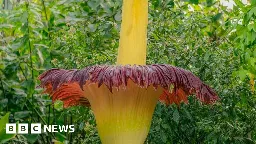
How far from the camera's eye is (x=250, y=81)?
2178mm

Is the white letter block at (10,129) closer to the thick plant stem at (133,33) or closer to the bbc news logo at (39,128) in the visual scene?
the bbc news logo at (39,128)

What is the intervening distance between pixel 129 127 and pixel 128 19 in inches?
13.2

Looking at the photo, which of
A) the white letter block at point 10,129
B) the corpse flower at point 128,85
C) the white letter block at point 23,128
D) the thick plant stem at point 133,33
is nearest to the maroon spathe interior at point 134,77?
the corpse flower at point 128,85

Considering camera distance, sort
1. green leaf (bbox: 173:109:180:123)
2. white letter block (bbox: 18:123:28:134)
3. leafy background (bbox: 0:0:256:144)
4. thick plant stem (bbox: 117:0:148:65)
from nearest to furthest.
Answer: thick plant stem (bbox: 117:0:148:65) → green leaf (bbox: 173:109:180:123) → leafy background (bbox: 0:0:256:144) → white letter block (bbox: 18:123:28:134)

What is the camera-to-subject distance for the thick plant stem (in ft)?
4.79

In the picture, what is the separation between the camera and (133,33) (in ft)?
4.82

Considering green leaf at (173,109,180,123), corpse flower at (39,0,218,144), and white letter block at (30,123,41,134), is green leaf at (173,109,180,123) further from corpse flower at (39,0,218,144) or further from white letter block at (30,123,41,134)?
white letter block at (30,123,41,134)

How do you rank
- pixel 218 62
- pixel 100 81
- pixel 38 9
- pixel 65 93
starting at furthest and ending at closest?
1. pixel 38 9
2. pixel 218 62
3. pixel 65 93
4. pixel 100 81

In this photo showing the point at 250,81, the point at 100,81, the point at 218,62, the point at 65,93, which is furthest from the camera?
the point at 250,81

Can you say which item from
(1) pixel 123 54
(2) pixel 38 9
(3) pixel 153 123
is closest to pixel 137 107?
(1) pixel 123 54

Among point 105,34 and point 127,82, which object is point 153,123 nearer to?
point 105,34

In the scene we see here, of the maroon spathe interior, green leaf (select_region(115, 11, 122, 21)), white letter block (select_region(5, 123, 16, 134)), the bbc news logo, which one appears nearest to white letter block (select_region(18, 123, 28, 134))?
the bbc news logo

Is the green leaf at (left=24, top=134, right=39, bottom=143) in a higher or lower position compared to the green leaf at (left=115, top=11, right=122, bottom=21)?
lower

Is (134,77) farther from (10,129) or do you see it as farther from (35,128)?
(35,128)
